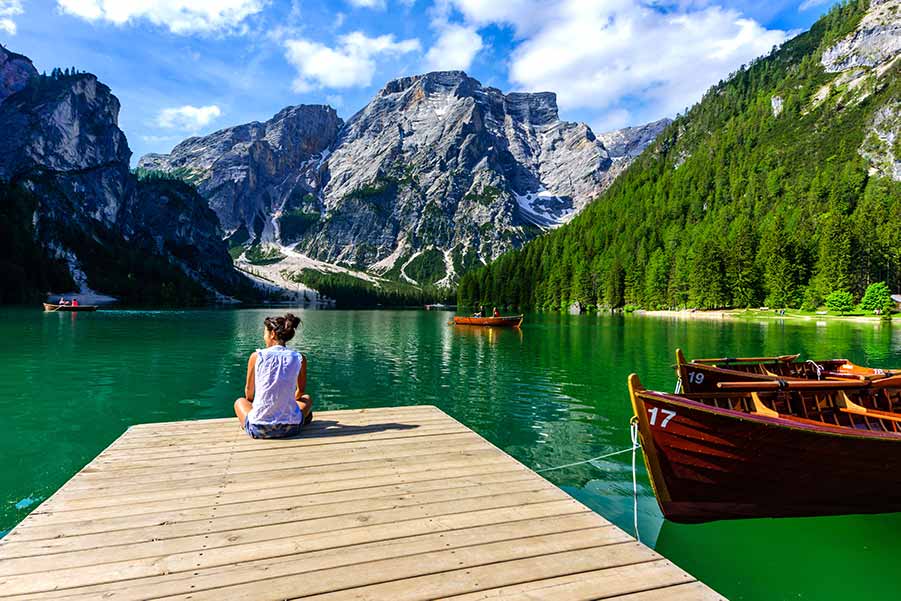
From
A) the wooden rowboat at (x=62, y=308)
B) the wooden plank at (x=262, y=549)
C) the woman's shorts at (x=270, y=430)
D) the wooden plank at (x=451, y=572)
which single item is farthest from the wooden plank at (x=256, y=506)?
the wooden rowboat at (x=62, y=308)

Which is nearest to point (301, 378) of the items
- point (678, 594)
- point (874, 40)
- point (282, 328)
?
point (282, 328)

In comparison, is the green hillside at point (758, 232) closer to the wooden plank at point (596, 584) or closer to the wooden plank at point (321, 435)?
the wooden plank at point (321, 435)

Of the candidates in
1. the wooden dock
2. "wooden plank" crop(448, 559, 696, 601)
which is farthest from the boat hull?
"wooden plank" crop(448, 559, 696, 601)

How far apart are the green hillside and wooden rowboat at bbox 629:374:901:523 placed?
119 m

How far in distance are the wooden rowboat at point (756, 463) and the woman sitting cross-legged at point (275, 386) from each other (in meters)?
6.28

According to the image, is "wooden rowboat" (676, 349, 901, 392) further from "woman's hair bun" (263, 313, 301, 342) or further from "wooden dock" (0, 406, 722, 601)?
"woman's hair bun" (263, 313, 301, 342)

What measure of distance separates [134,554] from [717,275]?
137296 mm

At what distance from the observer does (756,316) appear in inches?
4077

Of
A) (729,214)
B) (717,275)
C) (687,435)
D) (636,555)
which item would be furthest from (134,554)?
(729,214)

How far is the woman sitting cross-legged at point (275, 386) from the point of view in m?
8.89

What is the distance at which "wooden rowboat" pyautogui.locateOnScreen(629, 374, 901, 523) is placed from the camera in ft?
28.4

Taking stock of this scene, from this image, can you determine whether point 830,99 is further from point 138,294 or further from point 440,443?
point 138,294

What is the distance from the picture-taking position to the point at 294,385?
30.0 ft

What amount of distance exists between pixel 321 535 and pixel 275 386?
4.13 metres
